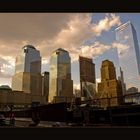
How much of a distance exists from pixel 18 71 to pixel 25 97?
76.0 m

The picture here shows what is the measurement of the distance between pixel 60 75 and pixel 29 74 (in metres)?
24.3

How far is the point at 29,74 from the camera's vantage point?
169875 mm

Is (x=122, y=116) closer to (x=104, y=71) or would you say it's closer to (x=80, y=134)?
(x=80, y=134)

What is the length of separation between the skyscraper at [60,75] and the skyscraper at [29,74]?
34.8ft

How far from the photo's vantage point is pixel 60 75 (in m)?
163

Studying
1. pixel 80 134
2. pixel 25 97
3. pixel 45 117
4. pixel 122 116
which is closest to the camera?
pixel 80 134

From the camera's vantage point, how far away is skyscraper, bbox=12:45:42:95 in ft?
505

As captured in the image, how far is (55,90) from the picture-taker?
144 m

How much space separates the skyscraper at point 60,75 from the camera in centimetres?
13781

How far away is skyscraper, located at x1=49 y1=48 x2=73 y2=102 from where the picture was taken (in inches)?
5426

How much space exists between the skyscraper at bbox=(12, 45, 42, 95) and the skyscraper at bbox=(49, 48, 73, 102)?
10600mm

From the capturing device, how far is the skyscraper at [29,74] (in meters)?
154
